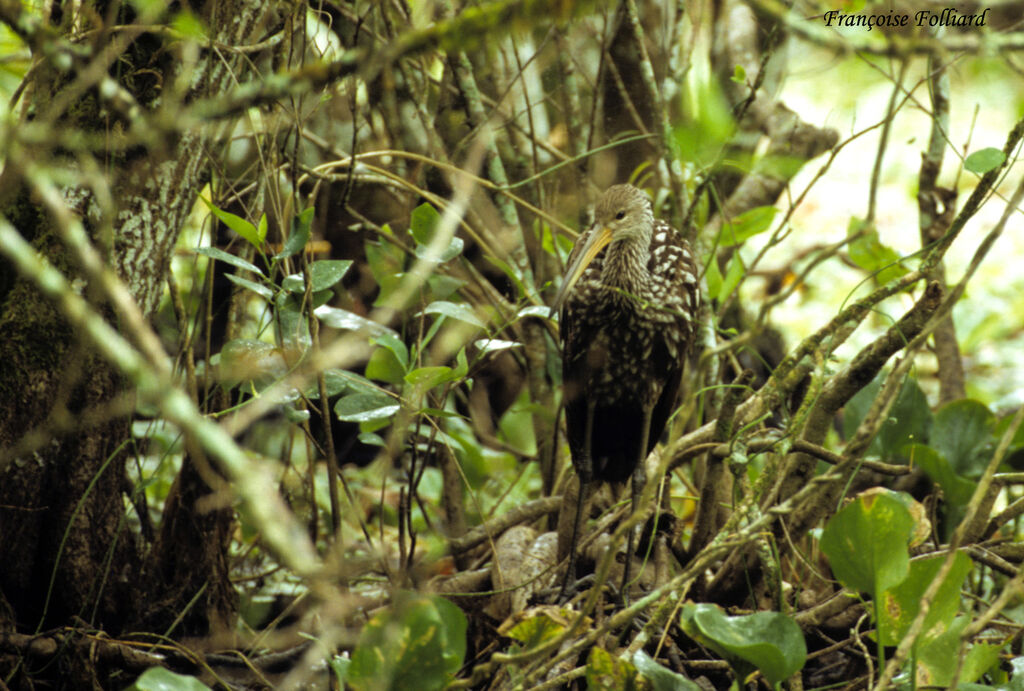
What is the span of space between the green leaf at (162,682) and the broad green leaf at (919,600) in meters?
1.30

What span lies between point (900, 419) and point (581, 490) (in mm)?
1227

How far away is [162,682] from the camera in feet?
4.51

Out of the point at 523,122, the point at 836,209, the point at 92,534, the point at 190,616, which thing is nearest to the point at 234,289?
the point at 92,534

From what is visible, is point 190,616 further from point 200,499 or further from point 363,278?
point 363,278

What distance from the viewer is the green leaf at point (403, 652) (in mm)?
1387

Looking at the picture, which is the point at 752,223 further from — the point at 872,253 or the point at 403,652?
the point at 403,652

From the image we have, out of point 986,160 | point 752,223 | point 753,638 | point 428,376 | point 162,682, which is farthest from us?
point 752,223

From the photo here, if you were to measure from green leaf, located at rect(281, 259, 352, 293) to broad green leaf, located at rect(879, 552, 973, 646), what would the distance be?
1.44 meters

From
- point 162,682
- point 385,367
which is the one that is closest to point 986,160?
point 385,367

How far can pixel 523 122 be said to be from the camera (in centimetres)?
349

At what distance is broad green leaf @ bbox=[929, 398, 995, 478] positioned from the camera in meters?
2.86

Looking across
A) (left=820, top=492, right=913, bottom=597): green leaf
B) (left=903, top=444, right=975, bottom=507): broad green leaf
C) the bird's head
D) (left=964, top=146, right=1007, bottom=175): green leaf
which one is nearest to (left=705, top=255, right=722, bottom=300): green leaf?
the bird's head
